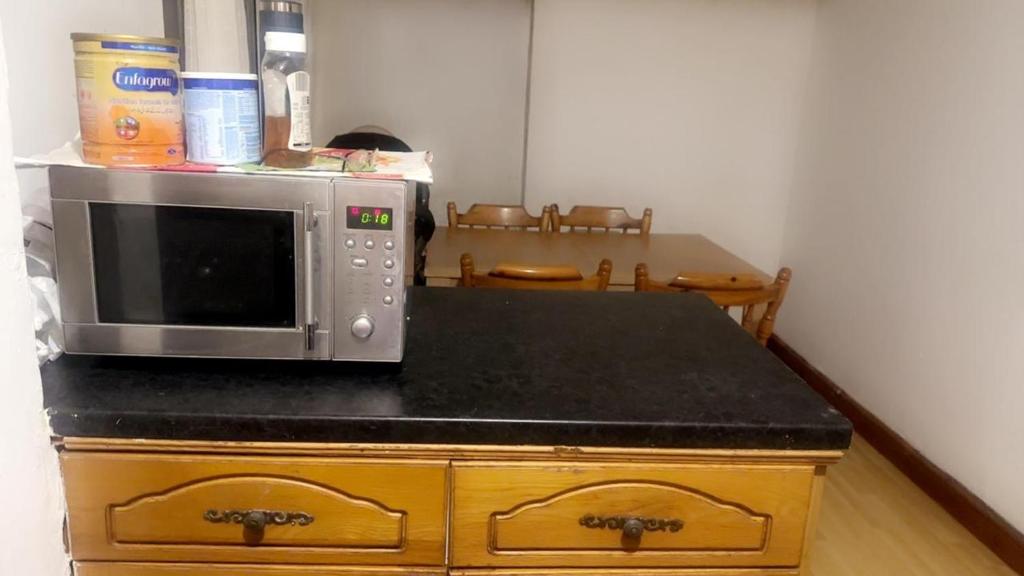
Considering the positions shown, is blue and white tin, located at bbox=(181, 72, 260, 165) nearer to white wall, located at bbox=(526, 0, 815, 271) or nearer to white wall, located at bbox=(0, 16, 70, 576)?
white wall, located at bbox=(0, 16, 70, 576)

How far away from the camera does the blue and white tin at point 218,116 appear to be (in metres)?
0.94

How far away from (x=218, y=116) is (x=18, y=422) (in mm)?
415

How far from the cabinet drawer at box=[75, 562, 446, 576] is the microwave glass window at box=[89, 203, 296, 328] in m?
0.30

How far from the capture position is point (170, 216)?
37.2 inches

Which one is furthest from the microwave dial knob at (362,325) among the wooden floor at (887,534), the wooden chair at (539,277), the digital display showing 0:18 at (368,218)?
the wooden floor at (887,534)

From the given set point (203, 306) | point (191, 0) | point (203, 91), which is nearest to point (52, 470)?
point (203, 306)

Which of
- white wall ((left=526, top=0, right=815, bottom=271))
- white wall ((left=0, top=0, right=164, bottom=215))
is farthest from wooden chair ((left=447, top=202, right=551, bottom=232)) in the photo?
white wall ((left=0, top=0, right=164, bottom=215))

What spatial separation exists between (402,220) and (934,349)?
7.08ft

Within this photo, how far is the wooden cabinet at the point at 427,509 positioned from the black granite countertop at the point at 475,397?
0.08ft

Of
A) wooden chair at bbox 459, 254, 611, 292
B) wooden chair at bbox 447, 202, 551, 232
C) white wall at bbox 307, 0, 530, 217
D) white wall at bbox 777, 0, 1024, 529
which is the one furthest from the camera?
white wall at bbox 307, 0, 530, 217

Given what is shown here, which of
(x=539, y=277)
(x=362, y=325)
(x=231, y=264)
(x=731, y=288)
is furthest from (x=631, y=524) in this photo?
(x=731, y=288)

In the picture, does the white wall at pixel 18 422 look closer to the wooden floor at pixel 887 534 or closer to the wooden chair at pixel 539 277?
the wooden chair at pixel 539 277

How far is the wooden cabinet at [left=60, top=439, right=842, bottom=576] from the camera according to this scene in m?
0.92

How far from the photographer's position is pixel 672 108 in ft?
11.5
